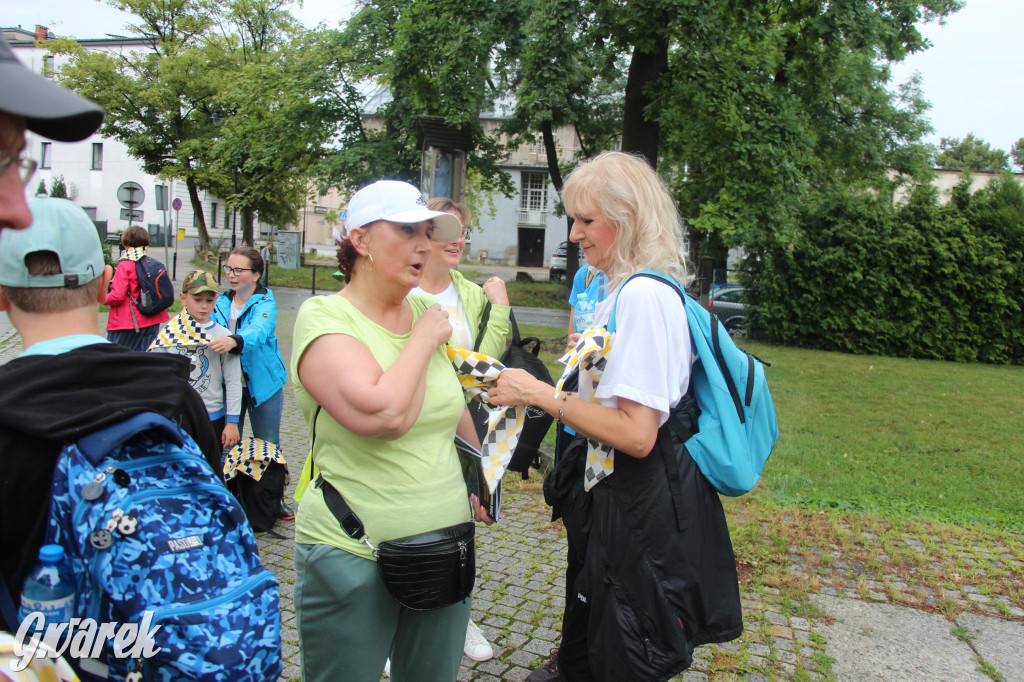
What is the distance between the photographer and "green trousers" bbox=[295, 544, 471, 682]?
79.9 inches

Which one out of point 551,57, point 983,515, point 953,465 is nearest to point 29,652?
point 983,515

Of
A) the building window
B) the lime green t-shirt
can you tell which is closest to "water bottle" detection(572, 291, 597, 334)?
the lime green t-shirt

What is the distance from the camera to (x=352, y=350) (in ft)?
6.43

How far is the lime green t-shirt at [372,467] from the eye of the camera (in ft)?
6.64

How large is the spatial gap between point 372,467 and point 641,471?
2.65 feet

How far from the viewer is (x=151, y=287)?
668 cm

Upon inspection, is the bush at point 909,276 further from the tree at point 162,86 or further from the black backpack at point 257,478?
the tree at point 162,86

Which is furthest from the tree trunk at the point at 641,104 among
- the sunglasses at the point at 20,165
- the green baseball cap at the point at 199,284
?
the sunglasses at the point at 20,165

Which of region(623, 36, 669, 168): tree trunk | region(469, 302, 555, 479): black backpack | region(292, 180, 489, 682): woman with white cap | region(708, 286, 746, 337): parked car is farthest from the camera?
region(708, 286, 746, 337): parked car

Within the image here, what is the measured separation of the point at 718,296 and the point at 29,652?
20446 millimetres

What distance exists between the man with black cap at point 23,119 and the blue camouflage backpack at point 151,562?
1.75ft

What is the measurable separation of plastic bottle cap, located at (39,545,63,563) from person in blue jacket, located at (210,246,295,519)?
3.71 meters

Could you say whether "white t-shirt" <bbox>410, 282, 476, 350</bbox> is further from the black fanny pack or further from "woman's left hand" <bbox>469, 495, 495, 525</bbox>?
the black fanny pack

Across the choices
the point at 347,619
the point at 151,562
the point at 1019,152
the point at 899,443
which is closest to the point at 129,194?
the point at 899,443
